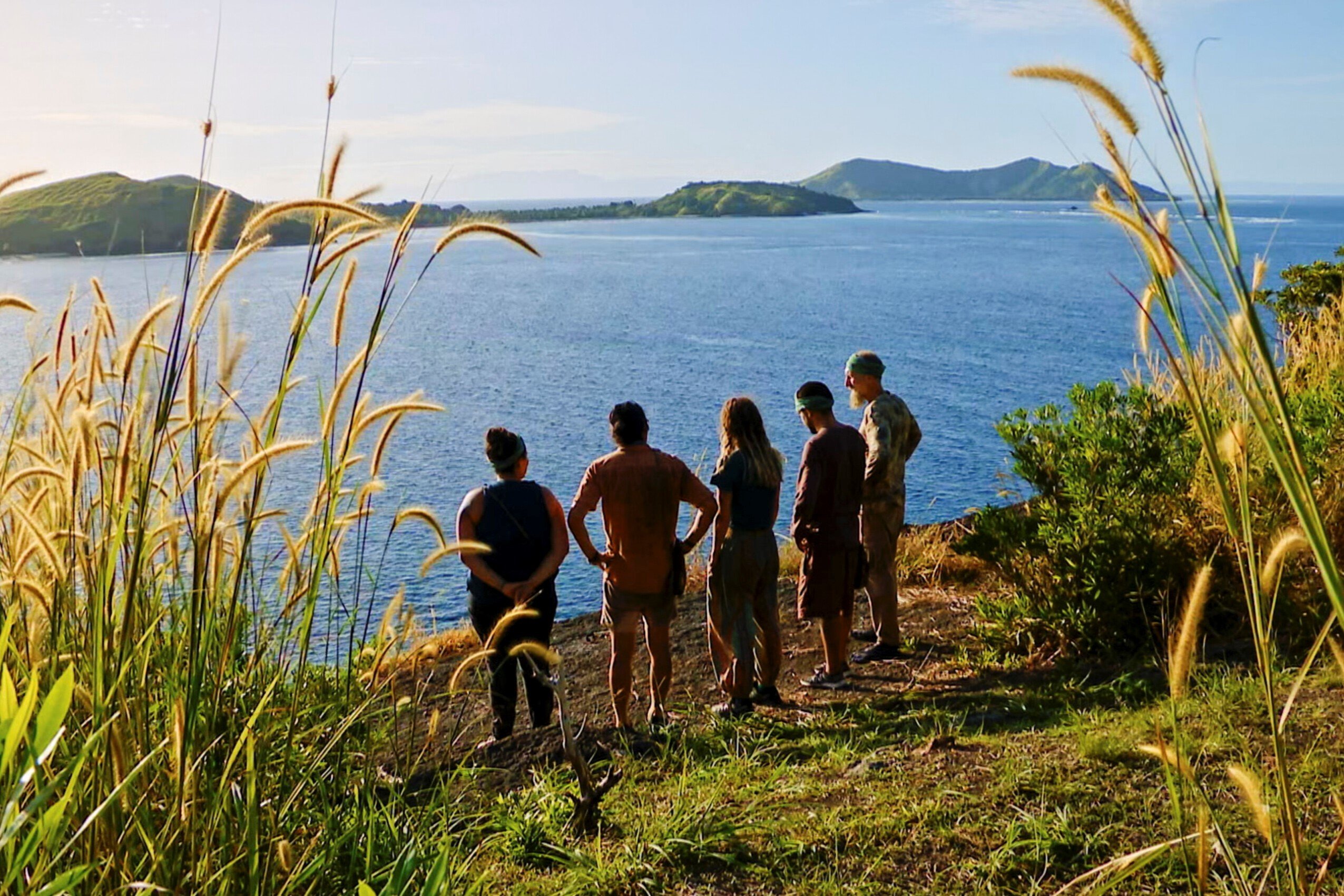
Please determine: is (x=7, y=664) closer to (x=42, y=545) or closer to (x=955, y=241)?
(x=42, y=545)

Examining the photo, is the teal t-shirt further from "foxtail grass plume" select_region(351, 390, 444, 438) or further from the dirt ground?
"foxtail grass plume" select_region(351, 390, 444, 438)

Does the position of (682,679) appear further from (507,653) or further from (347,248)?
(347,248)

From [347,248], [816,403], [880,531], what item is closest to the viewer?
[347,248]

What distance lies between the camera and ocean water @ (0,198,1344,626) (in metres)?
23.8

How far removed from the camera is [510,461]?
642 cm

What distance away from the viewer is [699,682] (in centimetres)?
827

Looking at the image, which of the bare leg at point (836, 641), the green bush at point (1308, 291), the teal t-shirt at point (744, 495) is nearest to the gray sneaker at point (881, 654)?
the bare leg at point (836, 641)

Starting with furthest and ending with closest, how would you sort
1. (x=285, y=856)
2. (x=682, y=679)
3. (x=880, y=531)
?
(x=682, y=679) → (x=880, y=531) → (x=285, y=856)

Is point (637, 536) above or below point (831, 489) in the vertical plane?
below

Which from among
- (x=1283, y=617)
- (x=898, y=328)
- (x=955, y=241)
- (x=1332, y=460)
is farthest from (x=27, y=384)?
(x=955, y=241)

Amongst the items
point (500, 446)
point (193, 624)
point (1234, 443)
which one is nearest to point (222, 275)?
point (193, 624)

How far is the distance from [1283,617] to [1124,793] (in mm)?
2932

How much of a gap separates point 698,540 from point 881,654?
177cm

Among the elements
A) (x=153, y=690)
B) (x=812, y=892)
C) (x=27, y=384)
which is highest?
(x=27, y=384)
